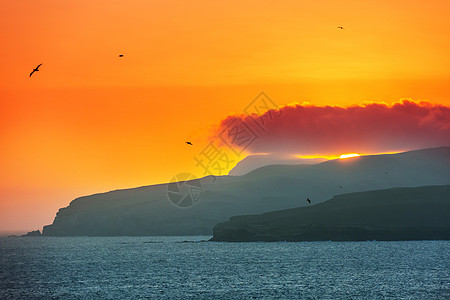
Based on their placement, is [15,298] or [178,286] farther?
[178,286]

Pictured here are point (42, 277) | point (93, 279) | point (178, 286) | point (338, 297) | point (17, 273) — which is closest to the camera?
point (338, 297)

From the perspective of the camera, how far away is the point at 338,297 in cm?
12000

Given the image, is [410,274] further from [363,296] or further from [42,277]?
[42,277]

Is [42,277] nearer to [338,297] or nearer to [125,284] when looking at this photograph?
[125,284]

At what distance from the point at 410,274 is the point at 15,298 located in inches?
3567

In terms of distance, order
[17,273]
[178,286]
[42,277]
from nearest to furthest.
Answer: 1. [178,286]
2. [42,277]
3. [17,273]

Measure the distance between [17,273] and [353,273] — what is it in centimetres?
8988

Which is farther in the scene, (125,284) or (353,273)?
(353,273)

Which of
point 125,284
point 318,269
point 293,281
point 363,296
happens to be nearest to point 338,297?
point 363,296

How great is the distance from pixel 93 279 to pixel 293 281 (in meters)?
47.0

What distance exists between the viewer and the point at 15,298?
126250 millimetres

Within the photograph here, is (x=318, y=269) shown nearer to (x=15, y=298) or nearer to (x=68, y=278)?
(x=68, y=278)

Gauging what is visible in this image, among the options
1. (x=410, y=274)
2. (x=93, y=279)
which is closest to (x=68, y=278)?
(x=93, y=279)

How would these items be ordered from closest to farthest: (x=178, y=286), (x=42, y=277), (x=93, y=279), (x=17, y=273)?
(x=178, y=286), (x=93, y=279), (x=42, y=277), (x=17, y=273)
